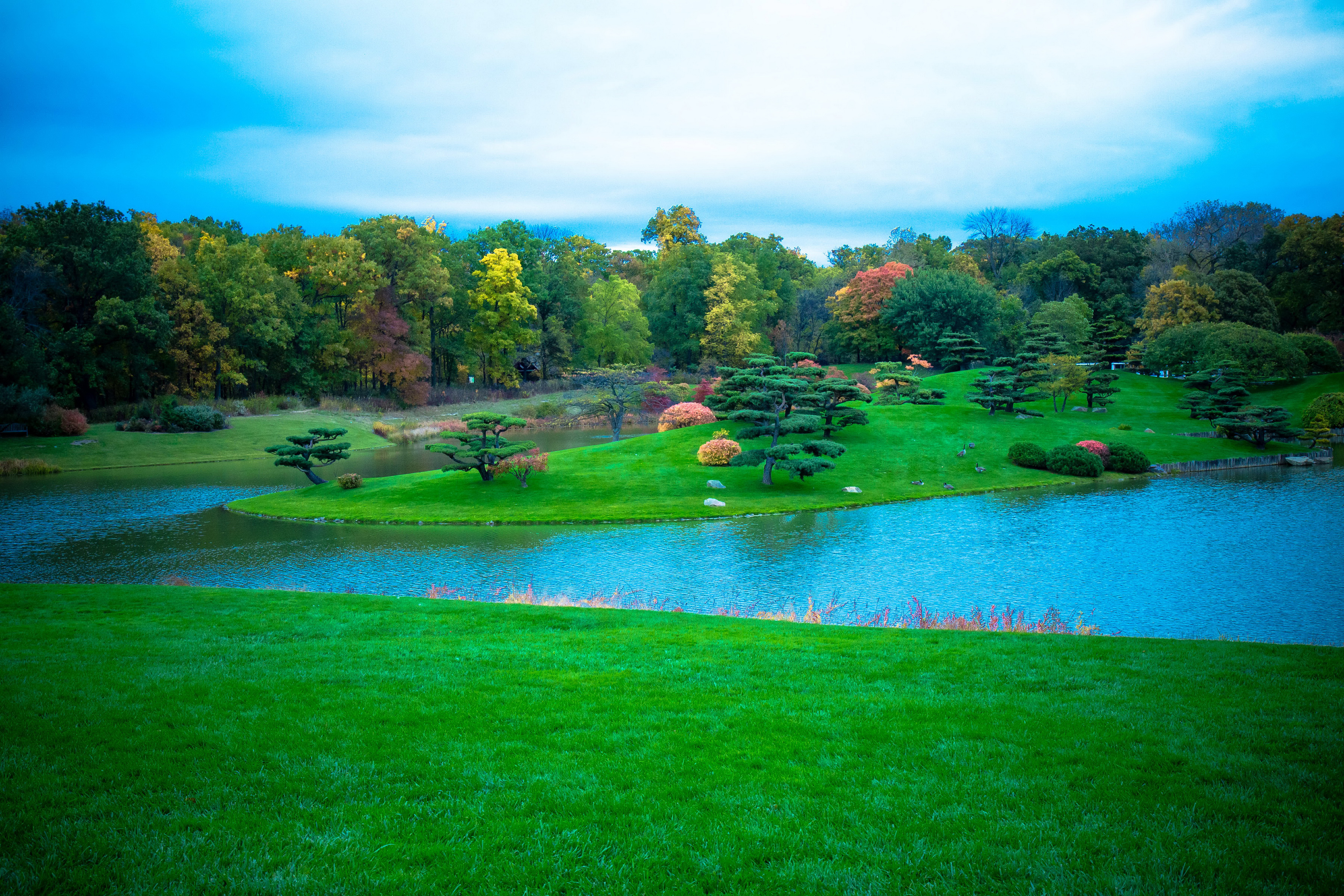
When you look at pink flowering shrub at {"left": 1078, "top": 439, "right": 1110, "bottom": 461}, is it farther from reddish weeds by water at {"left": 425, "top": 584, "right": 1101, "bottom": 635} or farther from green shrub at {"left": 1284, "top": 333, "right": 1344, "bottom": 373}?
green shrub at {"left": 1284, "top": 333, "right": 1344, "bottom": 373}

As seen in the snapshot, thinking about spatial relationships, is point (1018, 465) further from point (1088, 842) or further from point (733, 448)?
point (1088, 842)

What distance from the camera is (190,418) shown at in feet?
153

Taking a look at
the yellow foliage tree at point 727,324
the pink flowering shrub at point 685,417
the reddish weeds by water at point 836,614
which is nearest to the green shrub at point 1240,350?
the pink flowering shrub at point 685,417

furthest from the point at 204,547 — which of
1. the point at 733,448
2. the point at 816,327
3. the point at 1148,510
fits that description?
the point at 816,327

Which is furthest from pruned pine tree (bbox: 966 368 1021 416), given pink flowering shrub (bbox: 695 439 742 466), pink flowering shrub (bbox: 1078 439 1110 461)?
pink flowering shrub (bbox: 695 439 742 466)

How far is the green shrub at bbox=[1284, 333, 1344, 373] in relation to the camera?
48000 millimetres

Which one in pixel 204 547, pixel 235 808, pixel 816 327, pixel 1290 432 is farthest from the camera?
pixel 816 327

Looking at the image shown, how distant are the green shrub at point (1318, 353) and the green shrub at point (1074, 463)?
2615 cm

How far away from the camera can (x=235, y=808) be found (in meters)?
5.43

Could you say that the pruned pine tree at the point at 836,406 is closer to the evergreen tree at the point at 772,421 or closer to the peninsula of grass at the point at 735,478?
the peninsula of grass at the point at 735,478

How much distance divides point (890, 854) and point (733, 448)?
28.1 metres

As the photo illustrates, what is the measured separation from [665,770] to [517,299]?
67112 mm

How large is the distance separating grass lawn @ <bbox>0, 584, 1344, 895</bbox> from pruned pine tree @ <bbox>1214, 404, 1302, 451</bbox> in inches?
1376

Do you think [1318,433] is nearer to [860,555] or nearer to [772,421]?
[772,421]
